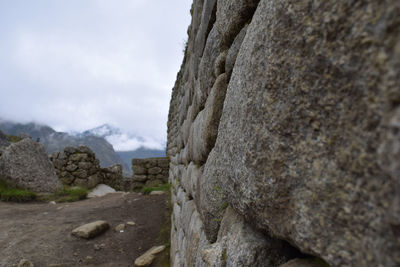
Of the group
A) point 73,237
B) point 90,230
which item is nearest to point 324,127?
point 90,230

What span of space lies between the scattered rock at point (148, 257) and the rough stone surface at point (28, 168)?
4.99 meters

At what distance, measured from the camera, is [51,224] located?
161 inches

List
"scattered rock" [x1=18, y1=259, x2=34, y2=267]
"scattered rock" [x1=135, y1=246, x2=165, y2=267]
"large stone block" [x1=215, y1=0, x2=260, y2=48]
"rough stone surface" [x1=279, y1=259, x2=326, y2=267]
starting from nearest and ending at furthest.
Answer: "rough stone surface" [x1=279, y1=259, x2=326, y2=267] → "large stone block" [x1=215, y1=0, x2=260, y2=48] → "scattered rock" [x1=18, y1=259, x2=34, y2=267] → "scattered rock" [x1=135, y1=246, x2=165, y2=267]

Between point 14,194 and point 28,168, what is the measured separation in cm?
91

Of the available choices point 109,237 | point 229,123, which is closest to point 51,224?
point 109,237

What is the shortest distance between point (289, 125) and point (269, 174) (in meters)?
0.12

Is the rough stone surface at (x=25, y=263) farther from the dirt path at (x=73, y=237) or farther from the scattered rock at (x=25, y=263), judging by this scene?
the dirt path at (x=73, y=237)

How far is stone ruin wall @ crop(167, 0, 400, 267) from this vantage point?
27cm

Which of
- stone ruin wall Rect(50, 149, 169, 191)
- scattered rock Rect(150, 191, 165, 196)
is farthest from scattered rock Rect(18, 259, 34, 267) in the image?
stone ruin wall Rect(50, 149, 169, 191)

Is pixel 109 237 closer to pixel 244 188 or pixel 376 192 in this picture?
pixel 244 188

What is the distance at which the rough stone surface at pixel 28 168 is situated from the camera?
20.1ft

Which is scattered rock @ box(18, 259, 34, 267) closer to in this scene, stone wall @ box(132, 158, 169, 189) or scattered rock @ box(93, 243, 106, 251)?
scattered rock @ box(93, 243, 106, 251)

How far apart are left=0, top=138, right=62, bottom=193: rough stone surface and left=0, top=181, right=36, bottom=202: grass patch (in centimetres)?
15

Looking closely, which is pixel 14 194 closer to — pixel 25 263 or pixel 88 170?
pixel 88 170
